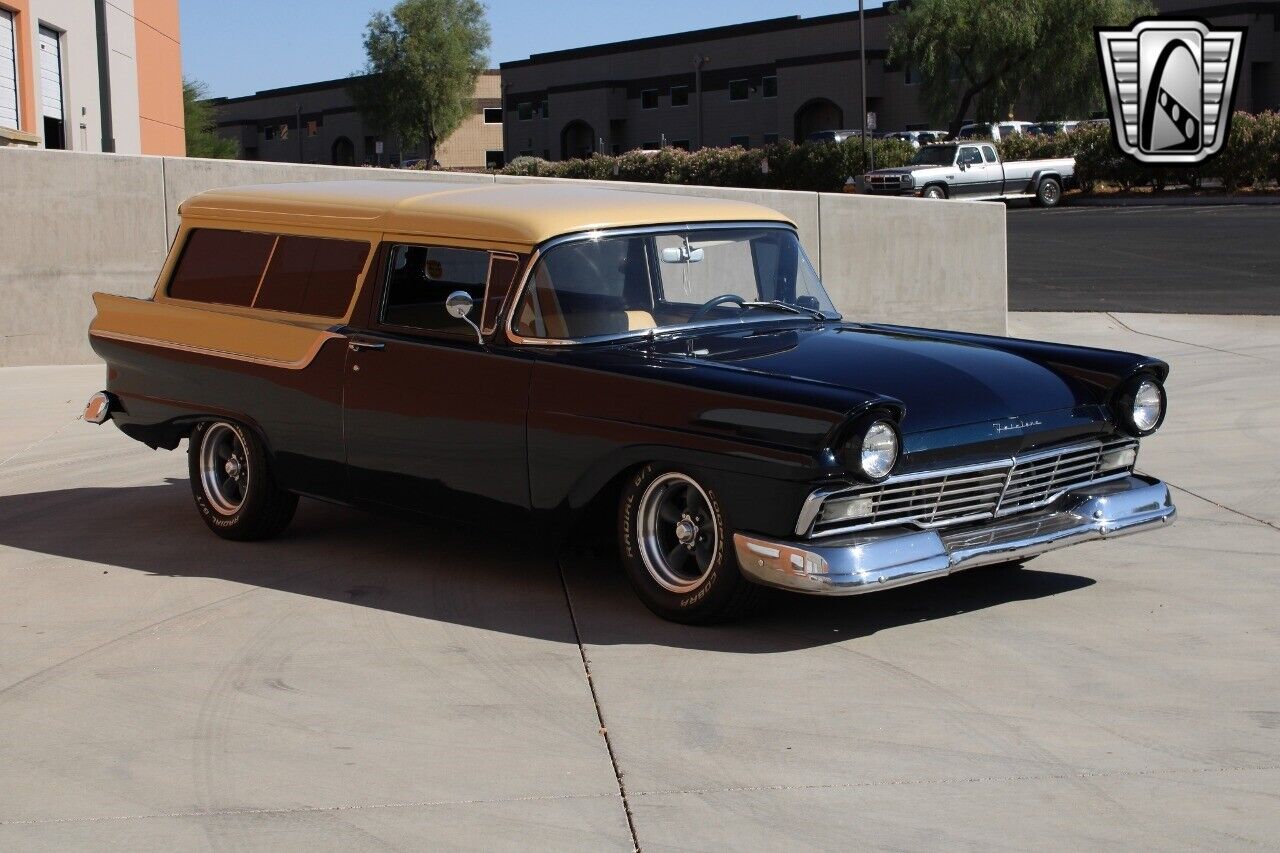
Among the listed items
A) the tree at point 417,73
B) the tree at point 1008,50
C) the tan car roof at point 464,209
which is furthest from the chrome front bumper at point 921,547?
the tree at point 417,73

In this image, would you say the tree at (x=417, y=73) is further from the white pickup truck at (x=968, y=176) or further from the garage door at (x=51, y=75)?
the garage door at (x=51, y=75)

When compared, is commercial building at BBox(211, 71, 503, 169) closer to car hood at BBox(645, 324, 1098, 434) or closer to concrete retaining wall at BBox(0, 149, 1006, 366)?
concrete retaining wall at BBox(0, 149, 1006, 366)

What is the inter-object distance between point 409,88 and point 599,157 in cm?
2549

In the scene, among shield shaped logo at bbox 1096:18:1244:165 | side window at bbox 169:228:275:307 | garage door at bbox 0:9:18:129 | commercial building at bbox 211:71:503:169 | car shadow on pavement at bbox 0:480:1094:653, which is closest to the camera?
car shadow on pavement at bbox 0:480:1094:653

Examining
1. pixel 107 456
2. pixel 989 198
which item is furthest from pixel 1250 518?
pixel 989 198

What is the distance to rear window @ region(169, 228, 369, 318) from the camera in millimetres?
7016

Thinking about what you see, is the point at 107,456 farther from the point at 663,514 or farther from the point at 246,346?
the point at 663,514

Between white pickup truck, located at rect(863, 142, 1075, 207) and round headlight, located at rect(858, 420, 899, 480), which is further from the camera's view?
white pickup truck, located at rect(863, 142, 1075, 207)

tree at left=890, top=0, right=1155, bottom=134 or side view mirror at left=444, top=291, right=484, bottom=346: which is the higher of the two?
tree at left=890, top=0, right=1155, bottom=134

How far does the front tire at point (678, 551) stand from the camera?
5.70 meters

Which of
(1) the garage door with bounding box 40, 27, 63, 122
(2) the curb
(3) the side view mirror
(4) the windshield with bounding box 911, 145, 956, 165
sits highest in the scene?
(1) the garage door with bounding box 40, 27, 63, 122

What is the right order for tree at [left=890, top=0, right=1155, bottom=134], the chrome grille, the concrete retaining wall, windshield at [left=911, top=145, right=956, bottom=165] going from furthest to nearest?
tree at [left=890, top=0, right=1155, bottom=134] < windshield at [left=911, top=145, right=956, bottom=165] < the concrete retaining wall < the chrome grille

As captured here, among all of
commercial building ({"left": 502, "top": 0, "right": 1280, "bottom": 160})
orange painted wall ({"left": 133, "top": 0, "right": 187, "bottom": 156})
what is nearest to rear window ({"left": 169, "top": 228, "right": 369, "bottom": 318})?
orange painted wall ({"left": 133, "top": 0, "right": 187, "bottom": 156})

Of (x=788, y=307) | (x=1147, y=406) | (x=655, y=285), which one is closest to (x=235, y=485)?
(x=655, y=285)
